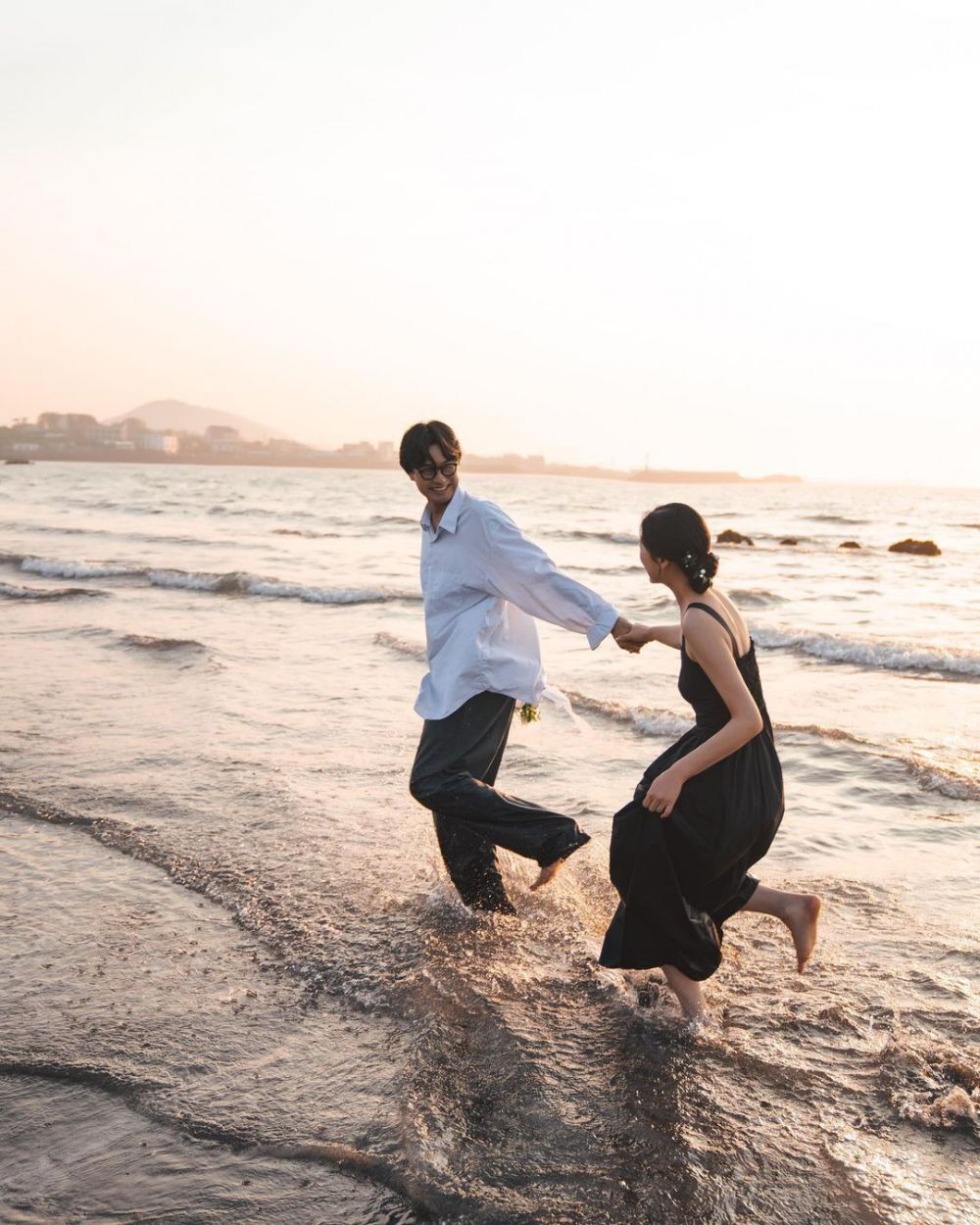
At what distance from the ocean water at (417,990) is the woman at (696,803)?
0.36 m

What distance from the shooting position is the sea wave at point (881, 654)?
11531 millimetres

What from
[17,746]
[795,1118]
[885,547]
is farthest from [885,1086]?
[885,547]

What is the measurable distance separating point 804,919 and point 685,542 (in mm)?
1504

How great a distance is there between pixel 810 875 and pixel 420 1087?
9.10 ft

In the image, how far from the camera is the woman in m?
3.48

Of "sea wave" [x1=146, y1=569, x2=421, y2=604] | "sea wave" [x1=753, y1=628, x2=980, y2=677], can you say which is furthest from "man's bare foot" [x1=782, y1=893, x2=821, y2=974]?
"sea wave" [x1=146, y1=569, x2=421, y2=604]

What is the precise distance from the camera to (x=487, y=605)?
4395mm

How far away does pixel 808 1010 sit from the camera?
393 centimetres

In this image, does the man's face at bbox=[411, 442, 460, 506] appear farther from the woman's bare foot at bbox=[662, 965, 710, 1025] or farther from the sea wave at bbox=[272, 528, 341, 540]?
the sea wave at bbox=[272, 528, 341, 540]

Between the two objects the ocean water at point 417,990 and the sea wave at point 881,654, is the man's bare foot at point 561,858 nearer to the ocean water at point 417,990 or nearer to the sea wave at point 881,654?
the ocean water at point 417,990

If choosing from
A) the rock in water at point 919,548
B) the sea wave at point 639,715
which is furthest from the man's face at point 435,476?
the rock in water at point 919,548

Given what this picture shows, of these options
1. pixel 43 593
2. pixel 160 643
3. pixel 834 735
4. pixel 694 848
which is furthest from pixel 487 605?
pixel 43 593

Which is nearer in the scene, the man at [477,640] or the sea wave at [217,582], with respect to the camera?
the man at [477,640]

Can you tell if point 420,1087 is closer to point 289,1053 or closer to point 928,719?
point 289,1053
